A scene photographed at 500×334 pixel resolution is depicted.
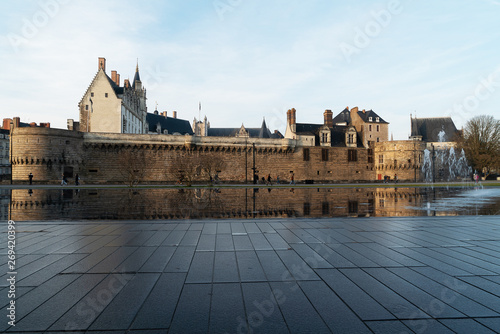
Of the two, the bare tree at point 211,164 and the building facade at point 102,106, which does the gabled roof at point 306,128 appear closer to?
the bare tree at point 211,164

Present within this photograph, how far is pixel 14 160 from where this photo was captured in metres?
37.0

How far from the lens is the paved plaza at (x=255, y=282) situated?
2799 mm

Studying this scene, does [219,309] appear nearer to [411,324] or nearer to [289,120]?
[411,324]

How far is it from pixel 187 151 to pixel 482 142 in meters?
47.4

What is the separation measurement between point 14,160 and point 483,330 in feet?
152

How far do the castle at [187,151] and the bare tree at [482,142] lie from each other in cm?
678

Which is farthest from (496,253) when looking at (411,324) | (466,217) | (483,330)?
(466,217)

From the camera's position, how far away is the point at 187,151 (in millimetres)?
43625

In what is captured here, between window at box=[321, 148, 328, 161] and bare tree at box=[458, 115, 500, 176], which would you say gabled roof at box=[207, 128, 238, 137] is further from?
bare tree at box=[458, 115, 500, 176]

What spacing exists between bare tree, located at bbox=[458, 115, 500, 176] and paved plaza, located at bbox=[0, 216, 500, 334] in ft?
168

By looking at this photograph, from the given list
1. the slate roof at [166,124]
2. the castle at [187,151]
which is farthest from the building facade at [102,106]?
the slate roof at [166,124]

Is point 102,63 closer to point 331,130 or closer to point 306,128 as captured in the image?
point 306,128

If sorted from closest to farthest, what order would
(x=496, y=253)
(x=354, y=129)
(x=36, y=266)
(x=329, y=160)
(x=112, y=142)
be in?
1. (x=36, y=266)
2. (x=496, y=253)
3. (x=112, y=142)
4. (x=329, y=160)
5. (x=354, y=129)

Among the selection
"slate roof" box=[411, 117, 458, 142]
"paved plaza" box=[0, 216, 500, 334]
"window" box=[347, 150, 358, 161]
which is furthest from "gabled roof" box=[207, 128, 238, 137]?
"paved plaza" box=[0, 216, 500, 334]
